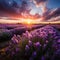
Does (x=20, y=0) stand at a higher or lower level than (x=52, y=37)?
higher

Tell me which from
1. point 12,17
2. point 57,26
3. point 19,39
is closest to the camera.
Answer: point 19,39

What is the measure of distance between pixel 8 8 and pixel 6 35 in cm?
164

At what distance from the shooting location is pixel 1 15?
4875 millimetres

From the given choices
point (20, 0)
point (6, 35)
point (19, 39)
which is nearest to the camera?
point (19, 39)

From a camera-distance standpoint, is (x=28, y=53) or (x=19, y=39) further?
(x=19, y=39)

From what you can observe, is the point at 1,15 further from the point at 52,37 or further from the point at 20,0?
the point at 52,37

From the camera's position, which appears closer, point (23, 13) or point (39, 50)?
point (39, 50)

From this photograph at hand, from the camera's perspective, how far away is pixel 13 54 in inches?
108

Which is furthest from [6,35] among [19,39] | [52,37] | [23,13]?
[52,37]

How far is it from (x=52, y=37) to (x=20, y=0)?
6.49 ft

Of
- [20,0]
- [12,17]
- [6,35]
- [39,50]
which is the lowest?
[6,35]

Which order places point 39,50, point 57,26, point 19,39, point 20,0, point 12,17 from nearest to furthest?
point 39,50 → point 19,39 → point 20,0 → point 12,17 → point 57,26

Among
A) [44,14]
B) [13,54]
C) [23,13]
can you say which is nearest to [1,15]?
[23,13]

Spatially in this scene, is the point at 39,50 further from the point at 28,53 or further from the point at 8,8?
the point at 8,8
